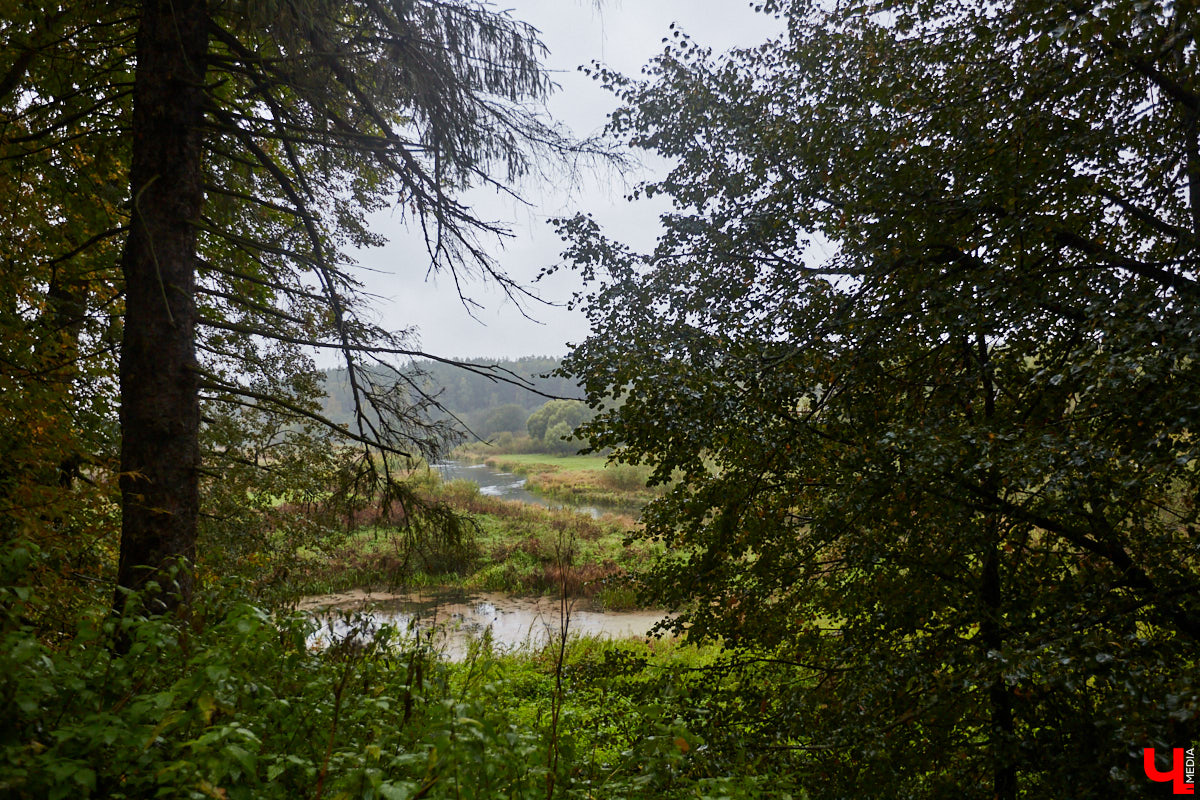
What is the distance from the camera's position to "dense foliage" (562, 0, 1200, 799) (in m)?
2.64

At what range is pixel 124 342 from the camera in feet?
11.4

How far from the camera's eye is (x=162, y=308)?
3.47 m

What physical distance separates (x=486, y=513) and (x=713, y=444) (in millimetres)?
18060

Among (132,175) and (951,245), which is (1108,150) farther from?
(132,175)

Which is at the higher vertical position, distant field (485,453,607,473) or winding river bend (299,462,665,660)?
distant field (485,453,607,473)

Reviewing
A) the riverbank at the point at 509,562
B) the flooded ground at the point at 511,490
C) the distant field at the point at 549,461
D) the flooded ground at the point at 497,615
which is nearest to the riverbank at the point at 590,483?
the distant field at the point at 549,461

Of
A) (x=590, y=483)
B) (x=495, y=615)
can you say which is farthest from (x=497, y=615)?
(x=590, y=483)

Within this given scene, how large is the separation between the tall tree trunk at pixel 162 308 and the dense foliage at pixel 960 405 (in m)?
2.45

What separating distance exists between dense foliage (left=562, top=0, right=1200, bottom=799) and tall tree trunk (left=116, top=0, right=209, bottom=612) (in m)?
2.45

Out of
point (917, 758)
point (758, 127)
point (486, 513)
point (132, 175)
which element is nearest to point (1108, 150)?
point (758, 127)

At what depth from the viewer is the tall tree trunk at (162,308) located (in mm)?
3406

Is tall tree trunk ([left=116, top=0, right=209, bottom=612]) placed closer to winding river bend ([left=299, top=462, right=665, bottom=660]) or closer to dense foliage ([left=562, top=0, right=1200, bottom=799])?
dense foliage ([left=562, top=0, right=1200, bottom=799])

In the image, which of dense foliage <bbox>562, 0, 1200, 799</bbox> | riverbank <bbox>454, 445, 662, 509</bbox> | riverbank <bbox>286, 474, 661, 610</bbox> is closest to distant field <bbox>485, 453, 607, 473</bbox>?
riverbank <bbox>454, 445, 662, 509</bbox>

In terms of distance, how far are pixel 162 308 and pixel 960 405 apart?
Result: 517 centimetres
